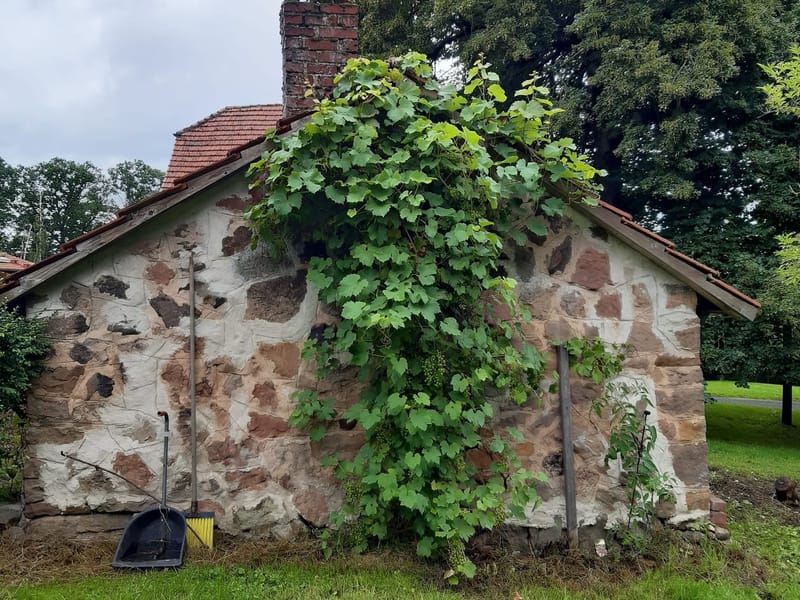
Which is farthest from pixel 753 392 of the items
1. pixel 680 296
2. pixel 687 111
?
pixel 680 296

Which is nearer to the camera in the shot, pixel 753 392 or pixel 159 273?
pixel 159 273

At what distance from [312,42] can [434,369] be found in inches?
122

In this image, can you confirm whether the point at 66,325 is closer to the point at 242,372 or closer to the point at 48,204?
the point at 242,372

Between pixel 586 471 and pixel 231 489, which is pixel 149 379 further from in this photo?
pixel 586 471

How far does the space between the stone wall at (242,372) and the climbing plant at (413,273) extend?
29 cm

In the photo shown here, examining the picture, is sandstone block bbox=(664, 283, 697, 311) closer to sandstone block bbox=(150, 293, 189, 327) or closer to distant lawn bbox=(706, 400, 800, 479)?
sandstone block bbox=(150, 293, 189, 327)

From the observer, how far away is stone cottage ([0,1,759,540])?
3.30m

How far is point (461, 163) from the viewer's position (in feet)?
10.3

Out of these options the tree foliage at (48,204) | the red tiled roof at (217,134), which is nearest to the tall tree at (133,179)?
the tree foliage at (48,204)

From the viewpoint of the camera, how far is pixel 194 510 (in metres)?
3.33

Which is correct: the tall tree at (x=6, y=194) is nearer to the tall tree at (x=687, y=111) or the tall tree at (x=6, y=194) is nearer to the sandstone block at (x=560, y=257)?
the tall tree at (x=687, y=111)

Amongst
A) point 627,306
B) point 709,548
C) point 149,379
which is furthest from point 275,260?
point 709,548

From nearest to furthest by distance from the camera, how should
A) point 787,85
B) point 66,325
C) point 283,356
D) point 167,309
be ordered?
1. point 66,325
2. point 167,309
3. point 283,356
4. point 787,85

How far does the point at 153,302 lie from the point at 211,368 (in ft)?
2.03
